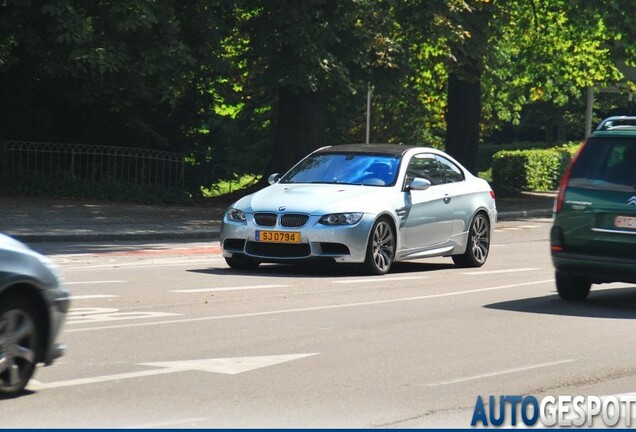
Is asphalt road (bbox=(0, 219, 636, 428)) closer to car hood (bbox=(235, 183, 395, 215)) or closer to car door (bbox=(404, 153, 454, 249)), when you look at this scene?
car door (bbox=(404, 153, 454, 249))

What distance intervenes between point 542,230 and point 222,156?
9.55 meters

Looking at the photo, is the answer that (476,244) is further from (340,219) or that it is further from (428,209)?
(340,219)

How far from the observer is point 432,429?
7.32 metres

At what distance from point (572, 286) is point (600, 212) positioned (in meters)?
1.11

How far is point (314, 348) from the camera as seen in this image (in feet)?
34.2

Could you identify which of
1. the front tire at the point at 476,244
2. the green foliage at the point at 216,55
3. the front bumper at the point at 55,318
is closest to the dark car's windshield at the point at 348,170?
the front tire at the point at 476,244

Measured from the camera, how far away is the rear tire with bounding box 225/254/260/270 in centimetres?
1672

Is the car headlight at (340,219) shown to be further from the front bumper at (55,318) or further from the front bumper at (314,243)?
the front bumper at (55,318)

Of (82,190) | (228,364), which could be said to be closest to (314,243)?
(228,364)

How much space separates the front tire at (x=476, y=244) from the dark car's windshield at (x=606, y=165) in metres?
4.72

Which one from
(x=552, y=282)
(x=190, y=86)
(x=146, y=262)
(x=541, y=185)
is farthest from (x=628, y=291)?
(x=541, y=185)

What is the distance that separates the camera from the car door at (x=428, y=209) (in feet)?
57.1

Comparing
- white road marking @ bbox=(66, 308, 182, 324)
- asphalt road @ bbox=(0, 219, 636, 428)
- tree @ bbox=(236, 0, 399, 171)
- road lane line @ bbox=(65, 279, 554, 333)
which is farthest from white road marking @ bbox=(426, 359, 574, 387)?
tree @ bbox=(236, 0, 399, 171)

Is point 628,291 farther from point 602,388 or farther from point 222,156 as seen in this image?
point 222,156
